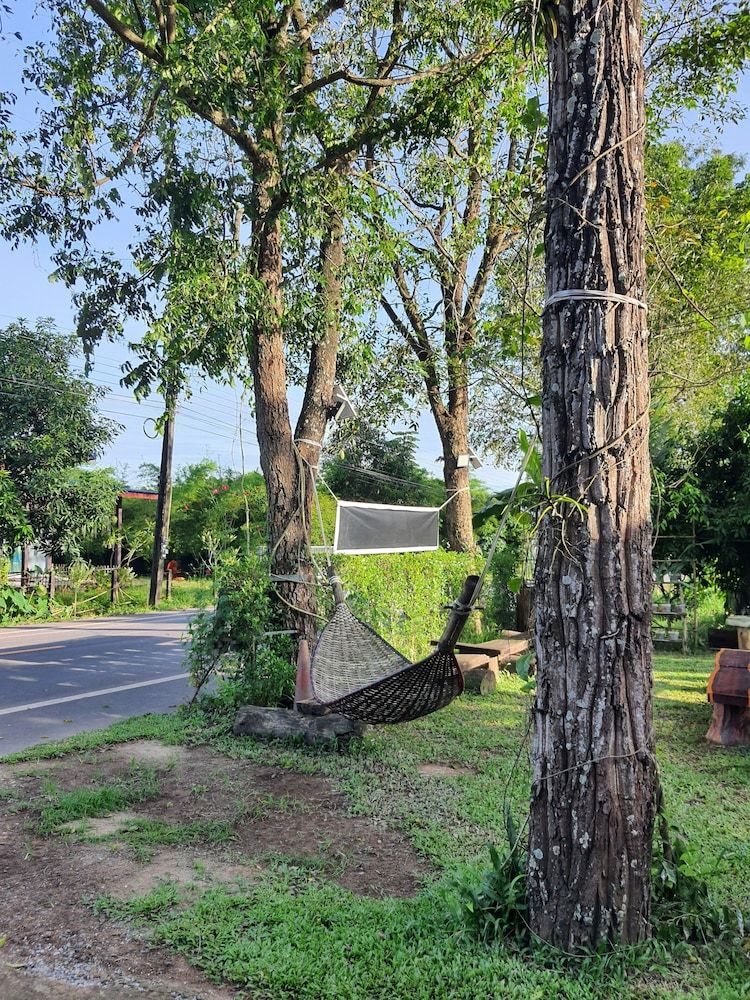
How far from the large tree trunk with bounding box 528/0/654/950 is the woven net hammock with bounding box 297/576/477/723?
572 mm

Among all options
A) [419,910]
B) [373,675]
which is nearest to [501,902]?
[419,910]

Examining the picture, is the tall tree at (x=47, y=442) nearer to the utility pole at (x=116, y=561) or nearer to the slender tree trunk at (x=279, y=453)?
the utility pole at (x=116, y=561)

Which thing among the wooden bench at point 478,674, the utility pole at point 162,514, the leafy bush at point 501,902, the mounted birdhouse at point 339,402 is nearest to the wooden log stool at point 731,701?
the wooden bench at point 478,674

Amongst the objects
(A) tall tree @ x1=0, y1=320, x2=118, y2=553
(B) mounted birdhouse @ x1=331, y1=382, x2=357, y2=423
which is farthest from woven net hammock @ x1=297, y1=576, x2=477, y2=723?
(A) tall tree @ x1=0, y1=320, x2=118, y2=553

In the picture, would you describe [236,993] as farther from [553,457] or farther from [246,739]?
[246,739]

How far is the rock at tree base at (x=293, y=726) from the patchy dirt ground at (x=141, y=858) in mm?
344

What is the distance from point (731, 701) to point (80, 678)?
18.1 feet

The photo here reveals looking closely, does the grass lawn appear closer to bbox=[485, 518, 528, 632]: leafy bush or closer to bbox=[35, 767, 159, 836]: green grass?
bbox=[35, 767, 159, 836]: green grass

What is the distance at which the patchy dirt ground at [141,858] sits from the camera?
2.07 metres

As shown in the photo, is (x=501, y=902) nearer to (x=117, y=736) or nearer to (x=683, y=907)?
(x=683, y=907)

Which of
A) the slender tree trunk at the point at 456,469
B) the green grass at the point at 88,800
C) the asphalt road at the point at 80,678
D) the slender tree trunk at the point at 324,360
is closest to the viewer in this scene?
the green grass at the point at 88,800

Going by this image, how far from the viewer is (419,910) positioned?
2.38 metres

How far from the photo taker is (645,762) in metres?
2.05

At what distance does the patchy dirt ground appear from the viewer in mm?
2074
